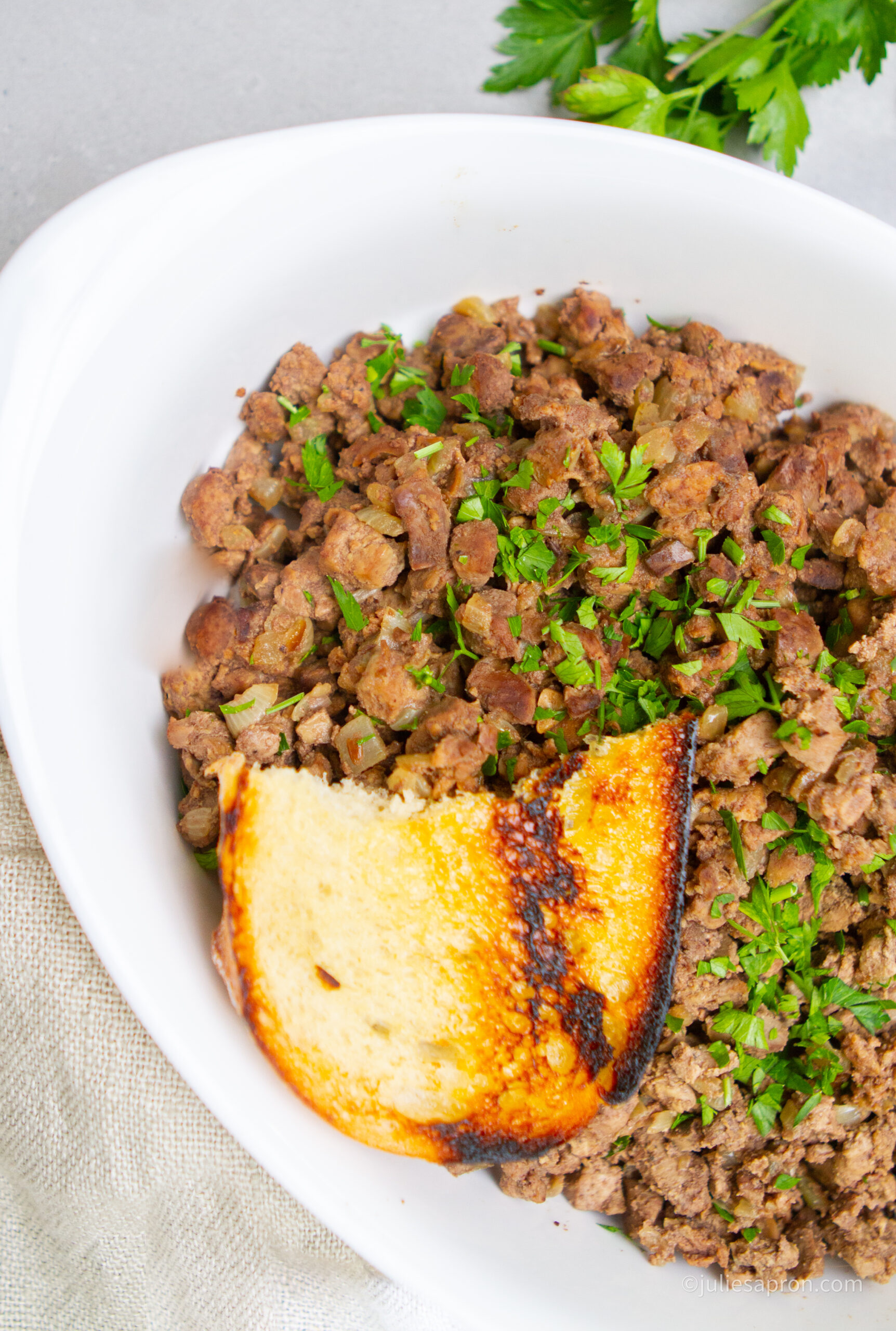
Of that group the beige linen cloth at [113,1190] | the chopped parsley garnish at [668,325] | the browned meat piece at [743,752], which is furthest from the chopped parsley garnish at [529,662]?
the beige linen cloth at [113,1190]

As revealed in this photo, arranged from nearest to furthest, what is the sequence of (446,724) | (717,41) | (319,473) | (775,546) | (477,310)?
(446,724), (775,546), (319,473), (477,310), (717,41)

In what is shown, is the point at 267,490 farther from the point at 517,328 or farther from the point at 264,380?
the point at 517,328

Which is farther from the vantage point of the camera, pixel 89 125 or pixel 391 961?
pixel 89 125

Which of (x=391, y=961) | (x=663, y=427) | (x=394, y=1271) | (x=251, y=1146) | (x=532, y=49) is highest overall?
(x=532, y=49)

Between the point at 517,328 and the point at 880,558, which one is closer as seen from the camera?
the point at 880,558

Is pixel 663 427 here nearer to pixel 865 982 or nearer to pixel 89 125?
pixel 865 982

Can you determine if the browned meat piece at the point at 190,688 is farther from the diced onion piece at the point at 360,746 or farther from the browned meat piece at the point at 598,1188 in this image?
the browned meat piece at the point at 598,1188

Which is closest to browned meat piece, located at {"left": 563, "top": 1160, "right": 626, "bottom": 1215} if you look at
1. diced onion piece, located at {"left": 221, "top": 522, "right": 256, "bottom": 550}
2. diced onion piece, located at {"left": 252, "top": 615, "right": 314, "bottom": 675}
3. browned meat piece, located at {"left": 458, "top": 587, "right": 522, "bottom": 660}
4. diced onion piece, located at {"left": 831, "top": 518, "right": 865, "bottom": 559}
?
browned meat piece, located at {"left": 458, "top": 587, "right": 522, "bottom": 660}

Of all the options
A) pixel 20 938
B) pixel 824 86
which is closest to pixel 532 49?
pixel 824 86

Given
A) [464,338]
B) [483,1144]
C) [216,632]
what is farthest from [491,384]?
[483,1144]
